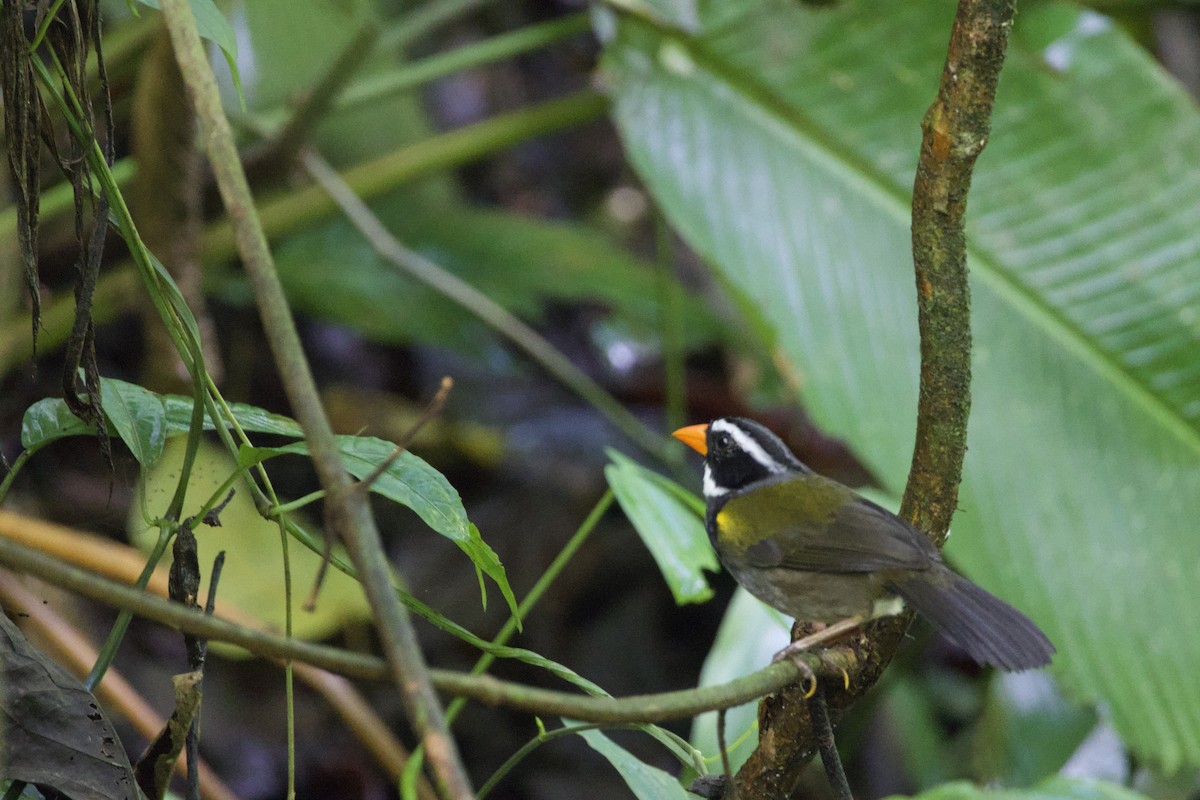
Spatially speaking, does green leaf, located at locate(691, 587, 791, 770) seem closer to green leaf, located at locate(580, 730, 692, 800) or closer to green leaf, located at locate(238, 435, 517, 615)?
green leaf, located at locate(580, 730, 692, 800)

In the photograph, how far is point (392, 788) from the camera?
3.77 metres

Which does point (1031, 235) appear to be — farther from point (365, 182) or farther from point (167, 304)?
point (167, 304)

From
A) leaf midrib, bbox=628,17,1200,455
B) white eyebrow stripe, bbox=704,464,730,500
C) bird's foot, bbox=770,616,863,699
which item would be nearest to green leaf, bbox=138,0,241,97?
bird's foot, bbox=770,616,863,699

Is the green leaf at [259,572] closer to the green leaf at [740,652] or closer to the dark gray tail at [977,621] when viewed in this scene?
the green leaf at [740,652]

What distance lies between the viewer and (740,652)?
2.38 m

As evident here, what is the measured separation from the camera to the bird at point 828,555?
1.72 m

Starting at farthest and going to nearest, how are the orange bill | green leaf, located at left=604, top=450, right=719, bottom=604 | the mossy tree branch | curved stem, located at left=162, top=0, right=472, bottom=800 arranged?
the orange bill < green leaf, located at left=604, top=450, right=719, bottom=604 < the mossy tree branch < curved stem, located at left=162, top=0, right=472, bottom=800

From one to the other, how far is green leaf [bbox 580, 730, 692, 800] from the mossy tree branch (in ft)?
0.67

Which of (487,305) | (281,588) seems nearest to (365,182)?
(487,305)

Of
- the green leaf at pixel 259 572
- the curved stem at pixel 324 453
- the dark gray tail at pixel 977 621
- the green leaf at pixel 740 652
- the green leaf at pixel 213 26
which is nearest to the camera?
the curved stem at pixel 324 453

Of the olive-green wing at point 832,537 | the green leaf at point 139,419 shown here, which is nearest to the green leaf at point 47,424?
the green leaf at point 139,419

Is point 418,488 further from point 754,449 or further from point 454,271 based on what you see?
point 454,271

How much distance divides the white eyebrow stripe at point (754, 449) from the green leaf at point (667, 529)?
1.21ft

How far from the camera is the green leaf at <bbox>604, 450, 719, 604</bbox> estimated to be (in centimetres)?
187
